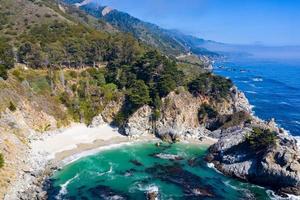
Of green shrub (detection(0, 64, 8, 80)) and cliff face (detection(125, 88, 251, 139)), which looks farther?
cliff face (detection(125, 88, 251, 139))

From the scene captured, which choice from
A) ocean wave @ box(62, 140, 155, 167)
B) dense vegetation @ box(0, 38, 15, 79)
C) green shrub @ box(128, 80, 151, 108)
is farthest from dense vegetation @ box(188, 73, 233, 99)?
dense vegetation @ box(0, 38, 15, 79)

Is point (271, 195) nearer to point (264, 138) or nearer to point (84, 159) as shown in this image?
point (264, 138)

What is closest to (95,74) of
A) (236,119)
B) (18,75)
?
(18,75)

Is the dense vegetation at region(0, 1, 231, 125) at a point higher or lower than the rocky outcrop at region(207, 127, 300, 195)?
higher

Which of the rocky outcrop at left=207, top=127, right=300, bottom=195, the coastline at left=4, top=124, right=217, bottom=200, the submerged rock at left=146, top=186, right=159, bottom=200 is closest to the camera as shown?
the submerged rock at left=146, top=186, right=159, bottom=200

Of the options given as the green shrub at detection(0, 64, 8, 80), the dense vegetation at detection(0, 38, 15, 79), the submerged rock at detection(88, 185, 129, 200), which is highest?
the dense vegetation at detection(0, 38, 15, 79)

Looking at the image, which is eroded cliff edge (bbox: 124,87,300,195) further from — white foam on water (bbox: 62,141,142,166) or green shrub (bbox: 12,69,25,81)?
green shrub (bbox: 12,69,25,81)

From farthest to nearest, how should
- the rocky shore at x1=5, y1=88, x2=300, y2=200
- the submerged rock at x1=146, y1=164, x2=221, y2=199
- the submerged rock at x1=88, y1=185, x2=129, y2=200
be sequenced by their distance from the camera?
the rocky shore at x1=5, y1=88, x2=300, y2=200 < the submerged rock at x1=146, y1=164, x2=221, y2=199 < the submerged rock at x1=88, y1=185, x2=129, y2=200

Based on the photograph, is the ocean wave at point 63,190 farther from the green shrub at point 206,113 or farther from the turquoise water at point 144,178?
the green shrub at point 206,113

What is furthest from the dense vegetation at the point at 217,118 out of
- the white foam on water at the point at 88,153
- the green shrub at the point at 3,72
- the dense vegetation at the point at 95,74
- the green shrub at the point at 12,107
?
the green shrub at the point at 3,72
